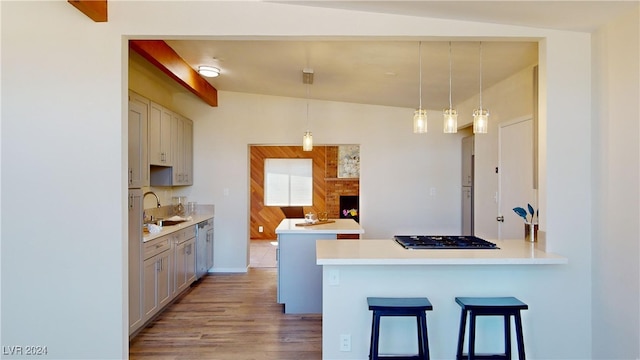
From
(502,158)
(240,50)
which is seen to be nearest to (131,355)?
(240,50)

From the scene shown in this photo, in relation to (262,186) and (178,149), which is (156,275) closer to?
(178,149)

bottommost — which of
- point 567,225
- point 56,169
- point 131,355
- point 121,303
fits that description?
point 131,355

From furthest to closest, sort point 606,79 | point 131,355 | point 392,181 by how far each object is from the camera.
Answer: point 392,181 → point 131,355 → point 606,79

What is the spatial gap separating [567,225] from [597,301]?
523 millimetres

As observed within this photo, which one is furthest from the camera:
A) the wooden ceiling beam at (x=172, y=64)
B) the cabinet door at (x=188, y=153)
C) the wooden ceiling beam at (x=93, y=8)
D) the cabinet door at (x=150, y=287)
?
the cabinet door at (x=188, y=153)

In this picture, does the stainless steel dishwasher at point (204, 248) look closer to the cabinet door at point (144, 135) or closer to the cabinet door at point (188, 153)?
the cabinet door at point (188, 153)

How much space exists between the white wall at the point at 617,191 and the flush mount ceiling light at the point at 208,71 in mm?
3467

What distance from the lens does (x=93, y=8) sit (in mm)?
2213

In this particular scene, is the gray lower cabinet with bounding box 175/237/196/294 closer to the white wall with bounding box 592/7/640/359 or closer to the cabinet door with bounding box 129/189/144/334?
the cabinet door with bounding box 129/189/144/334

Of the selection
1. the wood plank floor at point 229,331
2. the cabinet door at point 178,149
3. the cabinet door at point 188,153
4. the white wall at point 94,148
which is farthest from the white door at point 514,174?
the cabinet door at point 188,153

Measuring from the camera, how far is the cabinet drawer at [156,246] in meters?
3.22

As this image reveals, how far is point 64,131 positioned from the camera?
2312mm

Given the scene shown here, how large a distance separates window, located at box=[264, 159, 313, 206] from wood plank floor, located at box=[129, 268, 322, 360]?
4213mm

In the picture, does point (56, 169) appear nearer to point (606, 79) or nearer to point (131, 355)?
point (131, 355)
